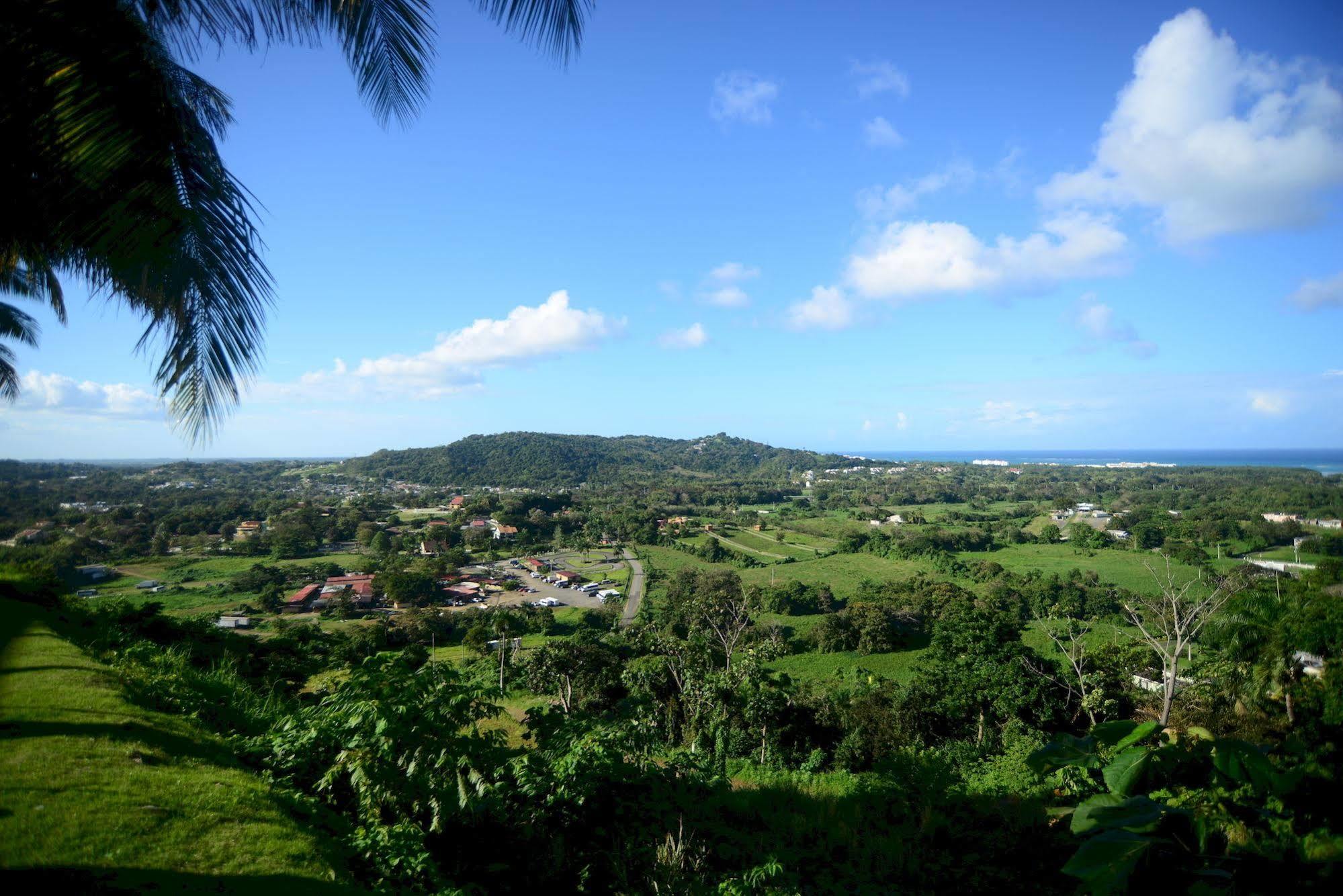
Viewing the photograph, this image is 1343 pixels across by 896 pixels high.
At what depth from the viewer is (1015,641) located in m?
14.1

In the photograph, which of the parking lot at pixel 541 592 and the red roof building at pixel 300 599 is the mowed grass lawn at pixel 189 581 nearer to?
the red roof building at pixel 300 599

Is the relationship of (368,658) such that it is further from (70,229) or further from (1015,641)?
(1015,641)

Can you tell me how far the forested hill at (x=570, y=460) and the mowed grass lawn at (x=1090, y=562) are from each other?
50.8 metres

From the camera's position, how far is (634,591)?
35.9m

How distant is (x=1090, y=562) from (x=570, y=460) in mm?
63096

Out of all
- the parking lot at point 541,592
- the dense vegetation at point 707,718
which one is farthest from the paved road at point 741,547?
the dense vegetation at point 707,718

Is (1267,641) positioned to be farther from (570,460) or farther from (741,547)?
(570,460)

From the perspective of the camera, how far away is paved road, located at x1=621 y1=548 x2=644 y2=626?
29.5 m

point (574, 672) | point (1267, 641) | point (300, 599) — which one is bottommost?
point (300, 599)

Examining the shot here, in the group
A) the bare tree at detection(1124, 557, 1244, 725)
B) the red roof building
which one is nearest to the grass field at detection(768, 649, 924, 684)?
the bare tree at detection(1124, 557, 1244, 725)

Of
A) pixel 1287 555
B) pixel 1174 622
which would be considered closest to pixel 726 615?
pixel 1174 622

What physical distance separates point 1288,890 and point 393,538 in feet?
140

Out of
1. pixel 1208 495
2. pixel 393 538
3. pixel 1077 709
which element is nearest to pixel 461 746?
pixel 1077 709

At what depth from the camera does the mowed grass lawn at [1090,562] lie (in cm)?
3253
